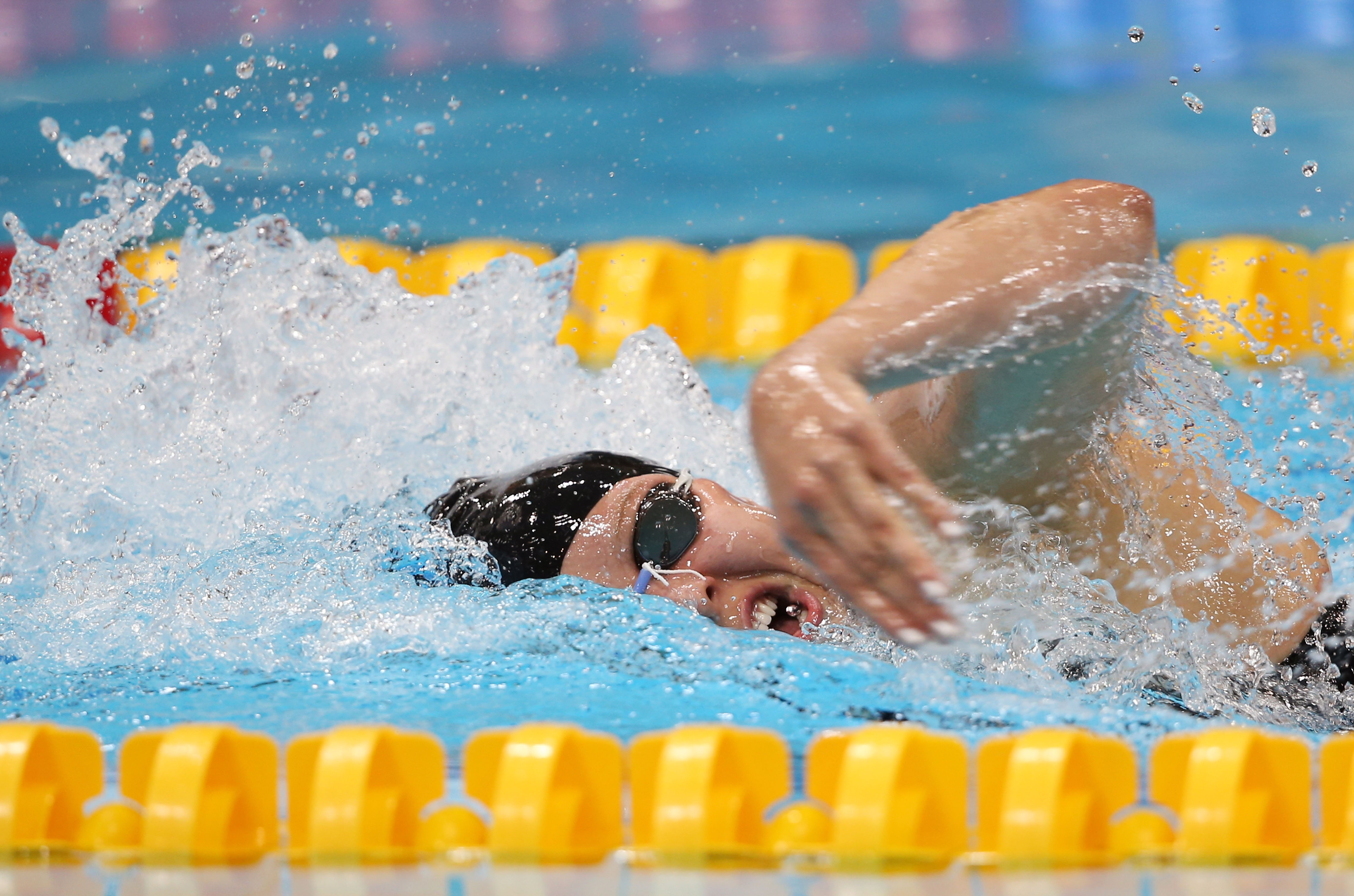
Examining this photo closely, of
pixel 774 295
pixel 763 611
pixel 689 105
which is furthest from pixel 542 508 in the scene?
pixel 689 105

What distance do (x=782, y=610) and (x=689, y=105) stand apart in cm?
445

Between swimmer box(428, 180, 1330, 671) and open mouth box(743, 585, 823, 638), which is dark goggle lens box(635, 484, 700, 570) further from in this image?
open mouth box(743, 585, 823, 638)

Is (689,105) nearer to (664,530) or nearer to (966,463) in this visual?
(664,530)

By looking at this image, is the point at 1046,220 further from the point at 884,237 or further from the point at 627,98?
the point at 627,98

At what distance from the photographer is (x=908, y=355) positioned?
1.03 meters

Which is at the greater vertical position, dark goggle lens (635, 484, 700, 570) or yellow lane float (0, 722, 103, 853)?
dark goggle lens (635, 484, 700, 570)

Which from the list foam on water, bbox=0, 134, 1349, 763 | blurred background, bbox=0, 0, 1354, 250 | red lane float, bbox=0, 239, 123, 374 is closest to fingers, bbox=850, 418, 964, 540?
foam on water, bbox=0, 134, 1349, 763

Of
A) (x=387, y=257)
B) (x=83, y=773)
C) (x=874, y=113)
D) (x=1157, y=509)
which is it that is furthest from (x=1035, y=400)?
(x=874, y=113)

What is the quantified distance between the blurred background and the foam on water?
2.62 m

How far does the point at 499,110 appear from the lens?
236 inches

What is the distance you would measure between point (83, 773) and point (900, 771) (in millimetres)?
742

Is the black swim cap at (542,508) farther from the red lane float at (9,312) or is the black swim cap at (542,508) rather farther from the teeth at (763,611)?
the red lane float at (9,312)

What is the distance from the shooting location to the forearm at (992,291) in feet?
3.32

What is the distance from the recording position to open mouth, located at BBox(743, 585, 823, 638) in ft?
5.52
